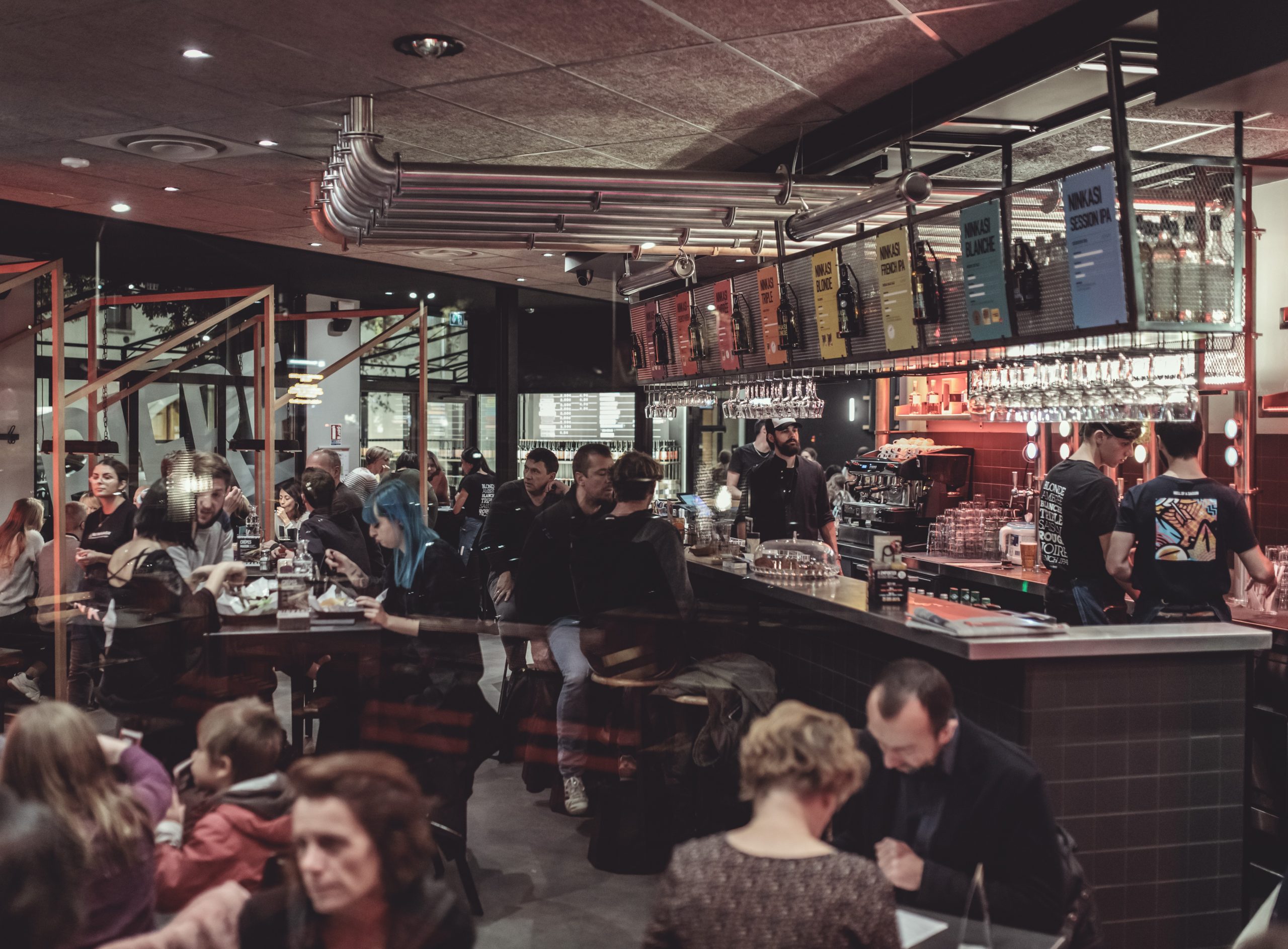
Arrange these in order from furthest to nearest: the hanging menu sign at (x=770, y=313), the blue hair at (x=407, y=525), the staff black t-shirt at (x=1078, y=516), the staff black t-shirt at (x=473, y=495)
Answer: the staff black t-shirt at (x=473, y=495), the hanging menu sign at (x=770, y=313), the staff black t-shirt at (x=1078, y=516), the blue hair at (x=407, y=525)

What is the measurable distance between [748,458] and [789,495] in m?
1.51

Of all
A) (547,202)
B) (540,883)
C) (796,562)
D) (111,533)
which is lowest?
(540,883)

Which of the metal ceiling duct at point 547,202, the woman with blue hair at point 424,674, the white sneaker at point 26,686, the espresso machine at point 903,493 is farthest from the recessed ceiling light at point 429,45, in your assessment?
the espresso machine at point 903,493

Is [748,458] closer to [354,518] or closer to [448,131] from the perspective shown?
[354,518]

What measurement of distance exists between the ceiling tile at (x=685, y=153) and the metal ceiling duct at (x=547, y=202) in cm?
47

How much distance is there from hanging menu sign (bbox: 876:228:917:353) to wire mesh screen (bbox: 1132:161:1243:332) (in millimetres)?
1294

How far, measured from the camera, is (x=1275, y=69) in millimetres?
3662

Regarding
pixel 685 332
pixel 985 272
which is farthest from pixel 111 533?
pixel 985 272

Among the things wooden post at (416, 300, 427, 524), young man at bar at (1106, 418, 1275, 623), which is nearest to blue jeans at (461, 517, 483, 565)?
wooden post at (416, 300, 427, 524)

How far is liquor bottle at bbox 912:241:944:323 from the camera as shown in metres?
5.03

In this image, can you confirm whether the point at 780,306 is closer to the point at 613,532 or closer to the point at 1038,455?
the point at 613,532

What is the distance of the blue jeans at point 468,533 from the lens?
397 inches

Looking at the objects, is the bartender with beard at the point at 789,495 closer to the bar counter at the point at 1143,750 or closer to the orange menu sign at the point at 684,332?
the orange menu sign at the point at 684,332

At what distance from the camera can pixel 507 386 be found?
499 inches
